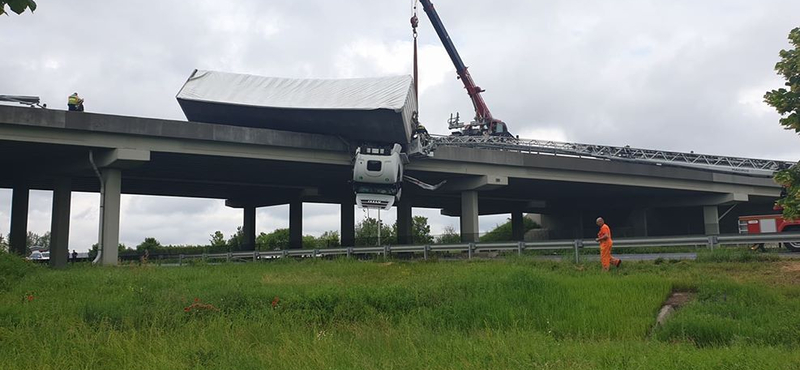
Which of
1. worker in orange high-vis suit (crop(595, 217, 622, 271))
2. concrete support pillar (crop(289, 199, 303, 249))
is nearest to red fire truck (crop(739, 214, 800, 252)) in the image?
worker in orange high-vis suit (crop(595, 217, 622, 271))

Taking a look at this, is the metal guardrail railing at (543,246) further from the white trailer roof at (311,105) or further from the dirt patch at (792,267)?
the white trailer roof at (311,105)

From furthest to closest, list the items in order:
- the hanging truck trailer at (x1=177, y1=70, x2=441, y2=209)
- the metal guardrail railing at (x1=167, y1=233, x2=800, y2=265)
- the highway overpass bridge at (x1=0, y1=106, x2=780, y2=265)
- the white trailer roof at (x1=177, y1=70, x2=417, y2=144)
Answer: the hanging truck trailer at (x1=177, y1=70, x2=441, y2=209), the white trailer roof at (x1=177, y1=70, x2=417, y2=144), the highway overpass bridge at (x1=0, y1=106, x2=780, y2=265), the metal guardrail railing at (x1=167, y1=233, x2=800, y2=265)

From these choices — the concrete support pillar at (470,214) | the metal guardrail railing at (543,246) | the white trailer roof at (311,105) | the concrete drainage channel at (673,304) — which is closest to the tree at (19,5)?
the concrete drainage channel at (673,304)

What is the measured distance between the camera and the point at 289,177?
41750 millimetres

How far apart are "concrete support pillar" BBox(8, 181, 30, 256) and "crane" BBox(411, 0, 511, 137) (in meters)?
28.7

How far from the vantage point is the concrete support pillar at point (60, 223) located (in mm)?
35281

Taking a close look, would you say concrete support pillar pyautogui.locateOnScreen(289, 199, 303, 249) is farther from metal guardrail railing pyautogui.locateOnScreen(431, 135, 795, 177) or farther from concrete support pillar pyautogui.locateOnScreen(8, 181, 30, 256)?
concrete support pillar pyautogui.locateOnScreen(8, 181, 30, 256)

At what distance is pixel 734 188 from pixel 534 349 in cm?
4915

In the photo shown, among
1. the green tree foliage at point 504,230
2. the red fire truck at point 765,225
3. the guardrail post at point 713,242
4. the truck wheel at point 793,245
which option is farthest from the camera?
the green tree foliage at point 504,230

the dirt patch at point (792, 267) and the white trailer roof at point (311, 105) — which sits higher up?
the white trailer roof at point (311, 105)

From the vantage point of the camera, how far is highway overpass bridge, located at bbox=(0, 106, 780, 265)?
29812mm

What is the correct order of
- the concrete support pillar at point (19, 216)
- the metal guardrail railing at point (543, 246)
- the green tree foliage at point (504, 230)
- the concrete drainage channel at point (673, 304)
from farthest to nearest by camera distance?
the green tree foliage at point (504, 230)
the concrete support pillar at point (19, 216)
the metal guardrail railing at point (543, 246)
the concrete drainage channel at point (673, 304)

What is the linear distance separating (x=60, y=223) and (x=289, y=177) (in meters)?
13.0

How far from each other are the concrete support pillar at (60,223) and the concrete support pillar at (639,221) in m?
43.8
